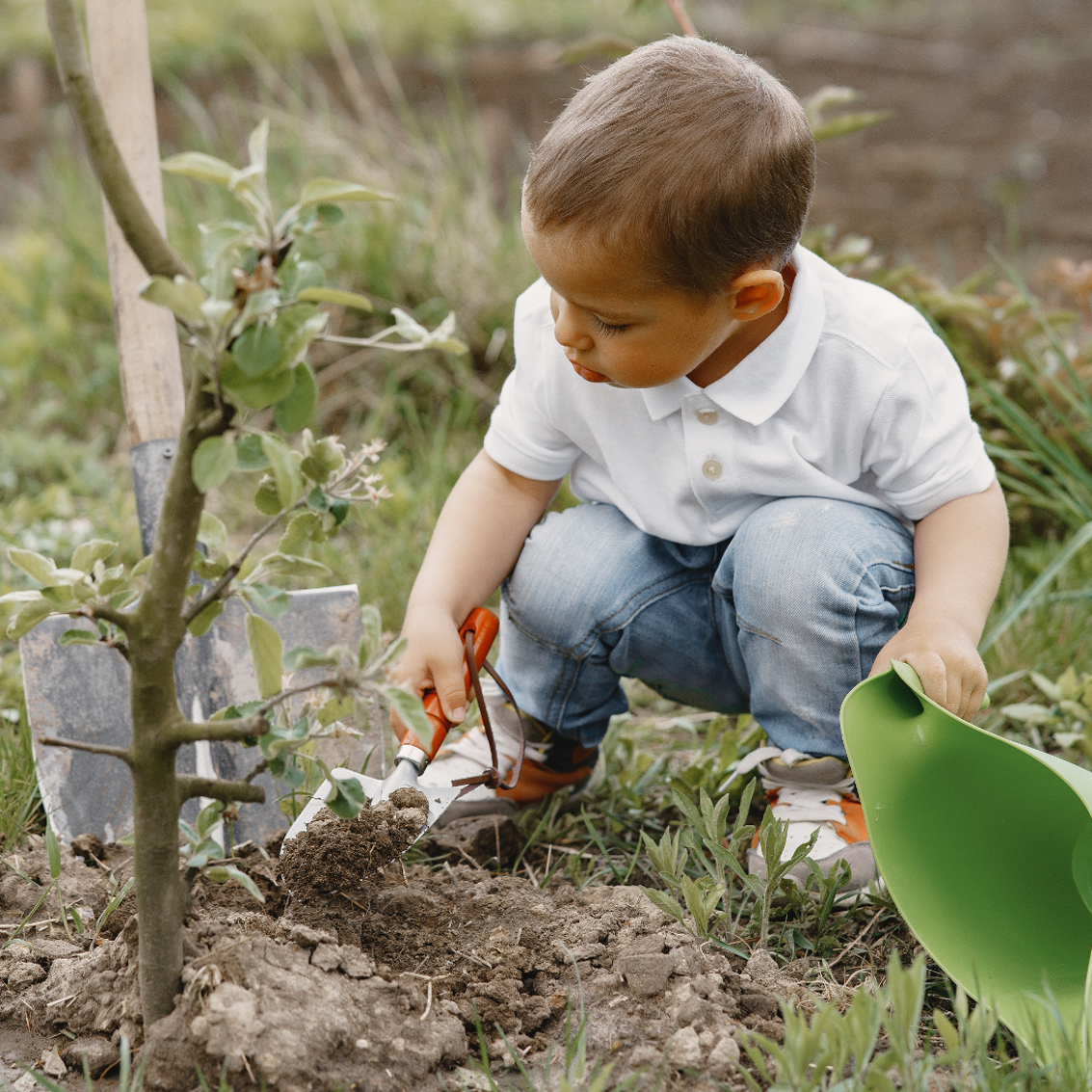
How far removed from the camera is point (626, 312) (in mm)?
1212

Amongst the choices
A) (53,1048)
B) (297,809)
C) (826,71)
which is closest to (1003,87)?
(826,71)

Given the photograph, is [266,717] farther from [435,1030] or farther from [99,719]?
[99,719]

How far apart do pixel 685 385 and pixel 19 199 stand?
3.06 m

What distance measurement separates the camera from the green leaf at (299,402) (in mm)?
837

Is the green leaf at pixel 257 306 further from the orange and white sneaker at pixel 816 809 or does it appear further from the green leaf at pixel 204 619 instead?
the orange and white sneaker at pixel 816 809

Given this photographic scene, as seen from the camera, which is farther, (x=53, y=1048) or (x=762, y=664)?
(x=762, y=664)

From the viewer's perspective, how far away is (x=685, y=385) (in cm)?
142

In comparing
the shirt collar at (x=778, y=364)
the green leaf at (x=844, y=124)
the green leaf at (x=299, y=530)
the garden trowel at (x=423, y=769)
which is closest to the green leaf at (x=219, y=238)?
the green leaf at (x=299, y=530)

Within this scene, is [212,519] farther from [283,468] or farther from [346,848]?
[346,848]

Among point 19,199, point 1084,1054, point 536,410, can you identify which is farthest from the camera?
point 19,199

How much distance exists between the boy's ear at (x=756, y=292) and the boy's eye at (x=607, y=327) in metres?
0.12

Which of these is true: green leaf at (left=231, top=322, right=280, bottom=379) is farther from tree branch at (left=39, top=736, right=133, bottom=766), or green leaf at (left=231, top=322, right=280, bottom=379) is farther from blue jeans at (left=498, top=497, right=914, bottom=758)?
blue jeans at (left=498, top=497, right=914, bottom=758)

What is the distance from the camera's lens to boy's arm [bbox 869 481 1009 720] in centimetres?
123

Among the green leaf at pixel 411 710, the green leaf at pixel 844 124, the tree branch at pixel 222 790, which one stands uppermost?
the green leaf at pixel 844 124
